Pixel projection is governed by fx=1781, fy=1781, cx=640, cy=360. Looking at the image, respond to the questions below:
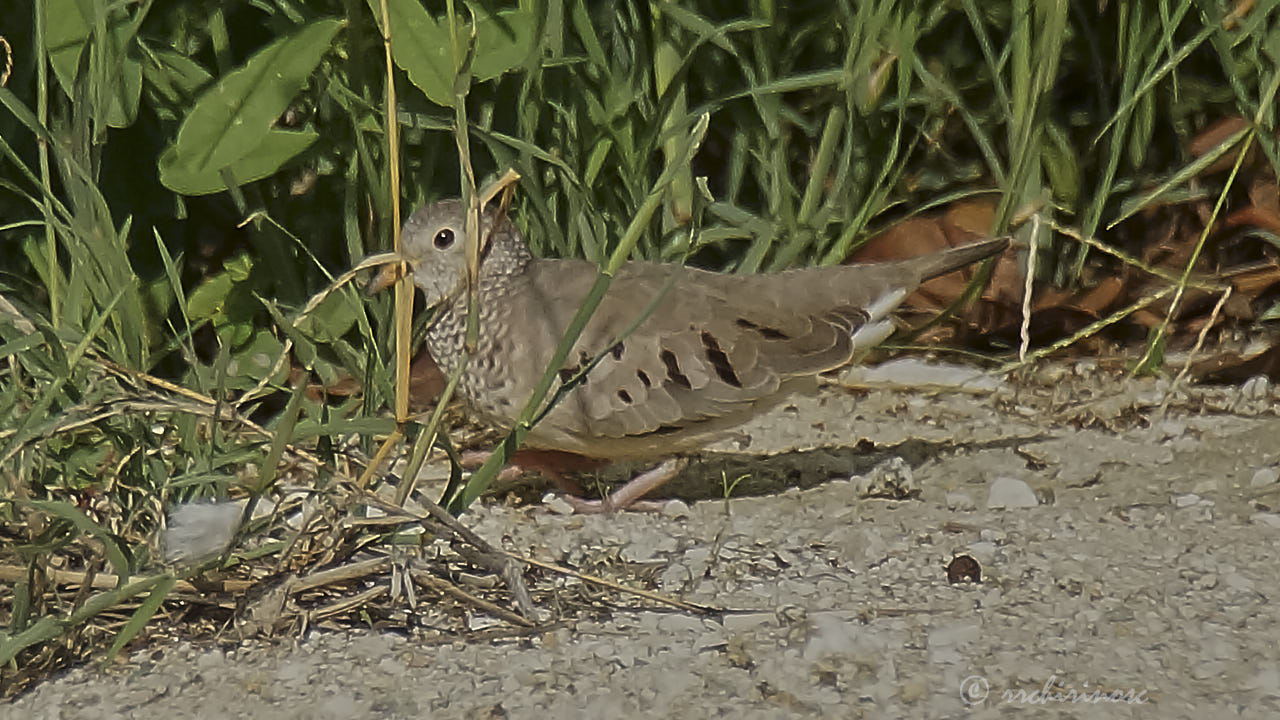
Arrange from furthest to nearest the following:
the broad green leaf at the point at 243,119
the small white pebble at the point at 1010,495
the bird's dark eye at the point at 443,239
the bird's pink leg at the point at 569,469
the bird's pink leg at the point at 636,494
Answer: the bird's dark eye at the point at 443,239
the bird's pink leg at the point at 569,469
the bird's pink leg at the point at 636,494
the small white pebble at the point at 1010,495
the broad green leaf at the point at 243,119

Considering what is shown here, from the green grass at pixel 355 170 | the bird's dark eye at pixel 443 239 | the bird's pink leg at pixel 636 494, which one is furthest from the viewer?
the bird's dark eye at pixel 443 239

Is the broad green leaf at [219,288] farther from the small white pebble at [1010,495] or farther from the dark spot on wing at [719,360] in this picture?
the small white pebble at [1010,495]

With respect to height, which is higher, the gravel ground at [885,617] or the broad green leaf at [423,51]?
the broad green leaf at [423,51]

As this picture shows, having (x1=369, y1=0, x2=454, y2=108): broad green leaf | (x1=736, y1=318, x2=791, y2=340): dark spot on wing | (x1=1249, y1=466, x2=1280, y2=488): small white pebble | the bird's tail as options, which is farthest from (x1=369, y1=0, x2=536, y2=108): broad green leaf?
(x1=1249, y1=466, x2=1280, y2=488): small white pebble

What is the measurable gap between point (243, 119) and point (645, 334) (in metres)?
1.00

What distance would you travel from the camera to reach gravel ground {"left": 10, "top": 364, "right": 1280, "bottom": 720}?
2633 mm

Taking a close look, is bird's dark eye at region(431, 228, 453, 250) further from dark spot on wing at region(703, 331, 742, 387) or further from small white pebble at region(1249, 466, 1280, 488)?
small white pebble at region(1249, 466, 1280, 488)

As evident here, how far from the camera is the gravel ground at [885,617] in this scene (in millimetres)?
2633

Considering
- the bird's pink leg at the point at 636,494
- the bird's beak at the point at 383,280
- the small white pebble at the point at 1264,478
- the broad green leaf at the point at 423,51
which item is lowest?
the small white pebble at the point at 1264,478

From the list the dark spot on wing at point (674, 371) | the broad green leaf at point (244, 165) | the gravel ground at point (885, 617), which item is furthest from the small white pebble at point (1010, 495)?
the broad green leaf at point (244, 165)

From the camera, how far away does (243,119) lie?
143 inches

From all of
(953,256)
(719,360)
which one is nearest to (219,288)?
(719,360)

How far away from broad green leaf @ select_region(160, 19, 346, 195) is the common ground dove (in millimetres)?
543

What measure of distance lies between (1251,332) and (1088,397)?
24.7 inches
